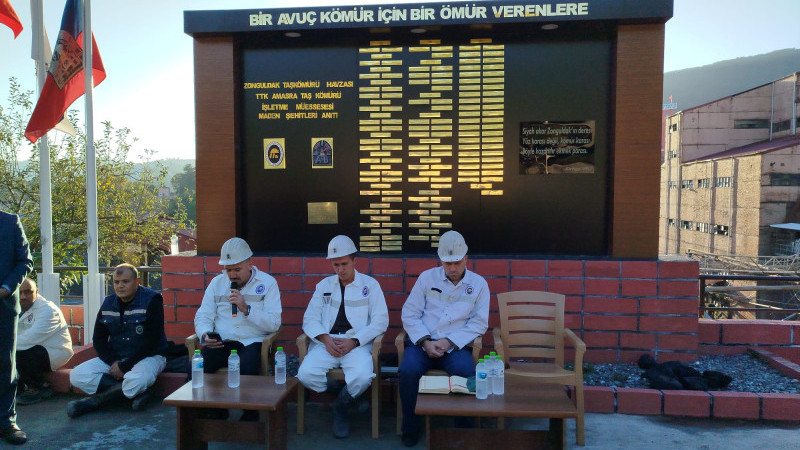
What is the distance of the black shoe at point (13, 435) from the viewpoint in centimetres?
383

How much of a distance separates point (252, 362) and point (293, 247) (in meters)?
1.59

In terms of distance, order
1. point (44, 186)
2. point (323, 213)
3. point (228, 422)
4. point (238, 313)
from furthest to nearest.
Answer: point (44, 186) → point (323, 213) → point (238, 313) → point (228, 422)

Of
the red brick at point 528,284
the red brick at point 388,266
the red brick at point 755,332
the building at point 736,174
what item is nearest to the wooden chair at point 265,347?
the red brick at point 388,266

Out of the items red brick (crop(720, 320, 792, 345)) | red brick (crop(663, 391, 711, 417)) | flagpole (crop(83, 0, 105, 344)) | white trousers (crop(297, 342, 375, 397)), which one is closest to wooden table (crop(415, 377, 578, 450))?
white trousers (crop(297, 342, 375, 397))

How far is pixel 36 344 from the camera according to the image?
15.5 feet

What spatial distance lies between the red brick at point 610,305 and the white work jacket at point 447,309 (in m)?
1.21

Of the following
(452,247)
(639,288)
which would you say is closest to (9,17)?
(452,247)

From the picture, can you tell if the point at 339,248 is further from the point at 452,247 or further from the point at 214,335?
the point at 214,335

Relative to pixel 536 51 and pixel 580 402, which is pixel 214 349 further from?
pixel 536 51

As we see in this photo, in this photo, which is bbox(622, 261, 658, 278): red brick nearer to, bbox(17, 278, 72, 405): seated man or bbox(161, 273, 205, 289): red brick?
bbox(161, 273, 205, 289): red brick

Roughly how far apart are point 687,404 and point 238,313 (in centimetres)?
355

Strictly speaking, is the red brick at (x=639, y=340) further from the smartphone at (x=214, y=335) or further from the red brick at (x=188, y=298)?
the red brick at (x=188, y=298)

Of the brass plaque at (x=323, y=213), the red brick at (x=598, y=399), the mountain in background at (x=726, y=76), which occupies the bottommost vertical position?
the red brick at (x=598, y=399)

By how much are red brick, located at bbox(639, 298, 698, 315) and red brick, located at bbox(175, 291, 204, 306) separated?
4.15 meters
